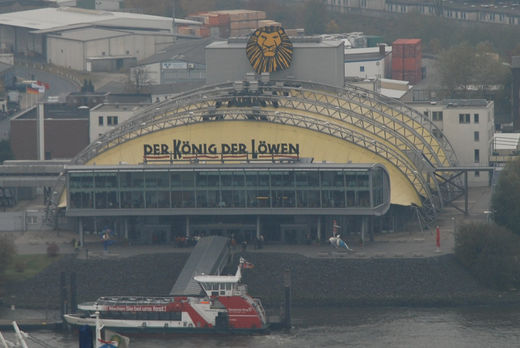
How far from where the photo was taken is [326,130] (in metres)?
129

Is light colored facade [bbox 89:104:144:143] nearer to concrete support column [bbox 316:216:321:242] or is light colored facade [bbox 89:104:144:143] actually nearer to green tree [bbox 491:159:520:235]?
concrete support column [bbox 316:216:321:242]

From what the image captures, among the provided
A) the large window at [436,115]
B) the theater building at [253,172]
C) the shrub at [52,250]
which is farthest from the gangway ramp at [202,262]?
the large window at [436,115]

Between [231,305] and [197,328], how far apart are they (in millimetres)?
2473

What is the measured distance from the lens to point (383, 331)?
104812 mm

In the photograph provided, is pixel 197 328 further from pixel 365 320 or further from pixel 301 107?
pixel 301 107

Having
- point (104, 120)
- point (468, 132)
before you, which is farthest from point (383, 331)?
point (104, 120)

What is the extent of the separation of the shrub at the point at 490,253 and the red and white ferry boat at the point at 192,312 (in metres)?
15.6

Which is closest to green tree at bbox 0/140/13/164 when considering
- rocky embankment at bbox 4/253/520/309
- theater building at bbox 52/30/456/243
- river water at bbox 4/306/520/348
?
theater building at bbox 52/30/456/243

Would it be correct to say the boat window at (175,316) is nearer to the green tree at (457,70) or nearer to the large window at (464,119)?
the large window at (464,119)

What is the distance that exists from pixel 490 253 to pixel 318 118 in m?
22.1

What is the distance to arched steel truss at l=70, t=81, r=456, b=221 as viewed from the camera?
129 metres

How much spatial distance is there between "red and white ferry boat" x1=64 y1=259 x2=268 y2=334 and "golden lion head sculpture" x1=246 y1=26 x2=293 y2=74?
3808 centimetres

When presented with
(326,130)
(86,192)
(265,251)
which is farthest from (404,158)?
(86,192)

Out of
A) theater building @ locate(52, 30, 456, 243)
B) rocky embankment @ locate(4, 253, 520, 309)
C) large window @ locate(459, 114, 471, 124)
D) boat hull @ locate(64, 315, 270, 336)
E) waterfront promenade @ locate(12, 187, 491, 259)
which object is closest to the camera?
boat hull @ locate(64, 315, 270, 336)
